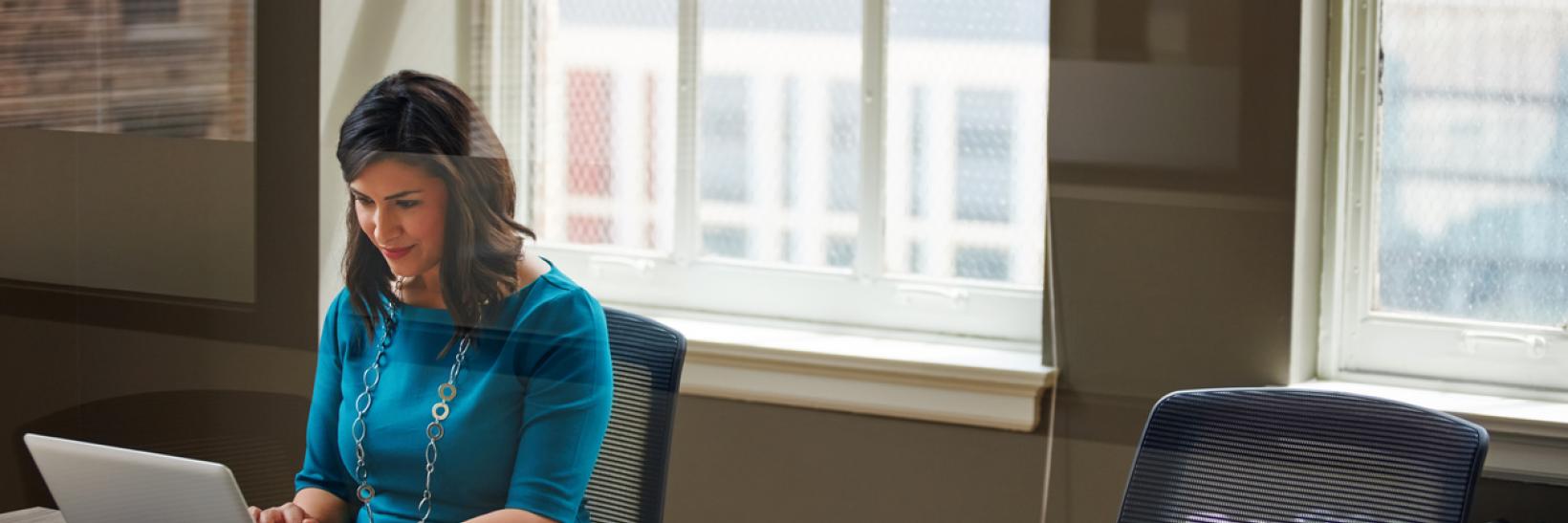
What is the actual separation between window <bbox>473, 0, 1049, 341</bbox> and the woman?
0.13 ft

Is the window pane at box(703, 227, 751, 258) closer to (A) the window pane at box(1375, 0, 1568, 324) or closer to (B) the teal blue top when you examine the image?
(B) the teal blue top

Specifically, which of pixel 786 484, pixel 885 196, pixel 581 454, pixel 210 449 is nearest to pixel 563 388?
pixel 581 454

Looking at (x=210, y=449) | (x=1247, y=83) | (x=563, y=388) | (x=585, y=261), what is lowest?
(x=210, y=449)

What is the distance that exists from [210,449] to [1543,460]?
Result: 1263 millimetres

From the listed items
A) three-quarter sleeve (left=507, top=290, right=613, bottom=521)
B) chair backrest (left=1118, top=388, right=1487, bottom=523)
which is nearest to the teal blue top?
three-quarter sleeve (left=507, top=290, right=613, bottom=521)

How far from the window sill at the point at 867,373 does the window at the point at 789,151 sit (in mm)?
18

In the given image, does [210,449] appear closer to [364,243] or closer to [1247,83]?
[364,243]

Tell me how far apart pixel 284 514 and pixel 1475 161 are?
112 centimetres

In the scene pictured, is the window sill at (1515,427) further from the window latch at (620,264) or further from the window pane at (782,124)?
the window latch at (620,264)

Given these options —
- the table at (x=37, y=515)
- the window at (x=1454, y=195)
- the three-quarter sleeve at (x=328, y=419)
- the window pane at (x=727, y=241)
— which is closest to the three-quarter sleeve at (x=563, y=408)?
the window pane at (x=727, y=241)

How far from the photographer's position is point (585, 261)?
47.4 inches

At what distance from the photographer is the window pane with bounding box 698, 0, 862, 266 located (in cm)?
113

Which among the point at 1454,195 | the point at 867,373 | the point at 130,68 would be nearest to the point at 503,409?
the point at 867,373

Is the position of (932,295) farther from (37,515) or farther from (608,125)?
(37,515)
